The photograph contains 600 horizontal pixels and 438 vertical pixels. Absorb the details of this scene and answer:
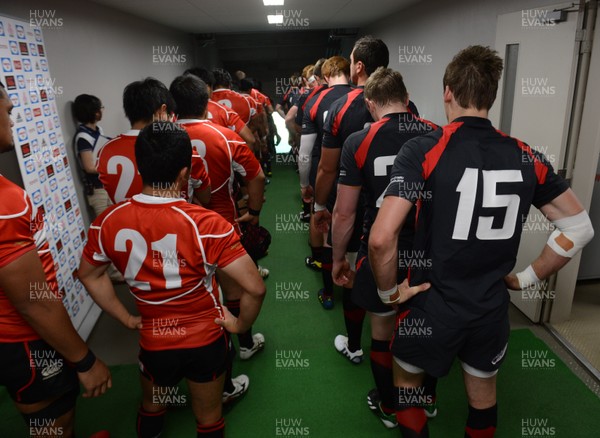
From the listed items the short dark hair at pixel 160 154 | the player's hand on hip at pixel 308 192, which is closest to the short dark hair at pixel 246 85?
the player's hand on hip at pixel 308 192

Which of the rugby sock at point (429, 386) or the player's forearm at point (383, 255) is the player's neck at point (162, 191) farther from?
the rugby sock at point (429, 386)

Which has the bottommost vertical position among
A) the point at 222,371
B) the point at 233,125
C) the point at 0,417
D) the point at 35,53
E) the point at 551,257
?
the point at 0,417

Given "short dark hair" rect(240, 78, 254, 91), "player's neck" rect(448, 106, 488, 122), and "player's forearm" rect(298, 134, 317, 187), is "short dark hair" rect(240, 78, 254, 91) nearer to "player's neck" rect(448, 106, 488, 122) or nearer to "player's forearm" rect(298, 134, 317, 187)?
"player's forearm" rect(298, 134, 317, 187)

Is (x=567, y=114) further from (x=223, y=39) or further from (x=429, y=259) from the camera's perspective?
(x=223, y=39)

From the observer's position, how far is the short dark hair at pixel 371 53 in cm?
230

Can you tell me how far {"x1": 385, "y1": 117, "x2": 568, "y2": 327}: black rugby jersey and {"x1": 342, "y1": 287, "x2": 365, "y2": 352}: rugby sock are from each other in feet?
3.20

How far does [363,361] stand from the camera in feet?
8.39

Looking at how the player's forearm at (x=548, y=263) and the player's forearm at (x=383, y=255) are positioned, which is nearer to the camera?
the player's forearm at (x=383, y=255)

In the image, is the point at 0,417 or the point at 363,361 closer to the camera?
the point at 0,417

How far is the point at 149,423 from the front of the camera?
1.67 m

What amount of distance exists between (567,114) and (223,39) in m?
9.79

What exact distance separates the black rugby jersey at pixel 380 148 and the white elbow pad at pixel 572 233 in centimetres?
53

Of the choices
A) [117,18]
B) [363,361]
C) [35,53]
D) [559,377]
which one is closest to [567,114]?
[559,377]

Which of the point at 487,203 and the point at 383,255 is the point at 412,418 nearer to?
the point at 383,255
